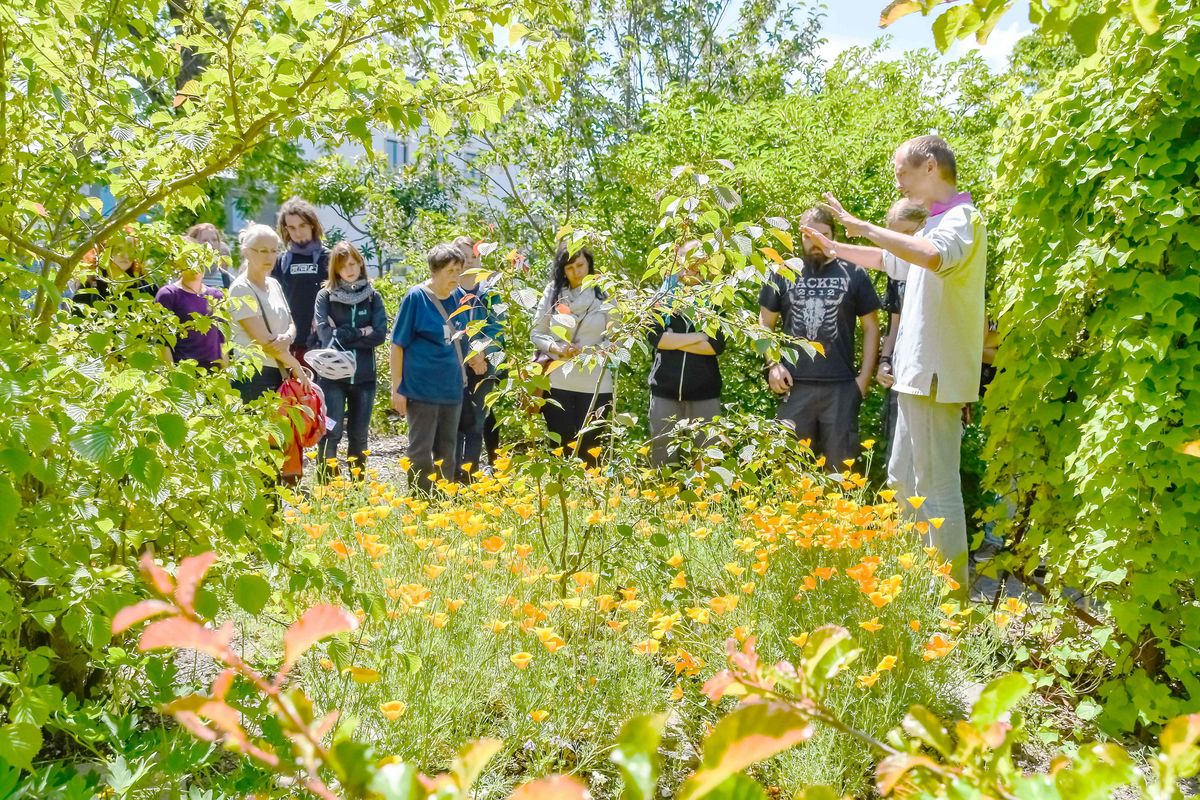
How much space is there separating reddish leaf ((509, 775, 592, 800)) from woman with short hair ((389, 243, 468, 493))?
15.2 feet

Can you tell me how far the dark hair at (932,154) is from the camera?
142 inches

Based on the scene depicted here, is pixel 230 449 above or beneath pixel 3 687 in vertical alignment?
above

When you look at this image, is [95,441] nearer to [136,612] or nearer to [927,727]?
[136,612]

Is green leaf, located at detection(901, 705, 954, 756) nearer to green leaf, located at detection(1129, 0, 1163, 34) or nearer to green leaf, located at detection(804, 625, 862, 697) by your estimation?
green leaf, located at detection(804, 625, 862, 697)

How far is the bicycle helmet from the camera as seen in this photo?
544cm

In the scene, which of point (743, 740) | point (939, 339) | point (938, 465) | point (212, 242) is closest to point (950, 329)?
point (939, 339)

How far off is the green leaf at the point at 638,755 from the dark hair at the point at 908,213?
3924 millimetres

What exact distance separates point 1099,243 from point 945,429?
1072 mm

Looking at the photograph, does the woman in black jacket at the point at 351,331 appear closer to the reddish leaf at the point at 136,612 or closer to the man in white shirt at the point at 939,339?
the man in white shirt at the point at 939,339

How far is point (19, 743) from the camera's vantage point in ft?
4.54

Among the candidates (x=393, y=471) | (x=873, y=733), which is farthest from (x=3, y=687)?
(x=393, y=471)

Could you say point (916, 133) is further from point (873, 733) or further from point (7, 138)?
point (7, 138)

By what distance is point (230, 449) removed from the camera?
206 cm

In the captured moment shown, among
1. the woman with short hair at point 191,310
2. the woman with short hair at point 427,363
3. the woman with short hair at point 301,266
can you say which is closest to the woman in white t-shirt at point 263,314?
the woman with short hair at point 191,310
